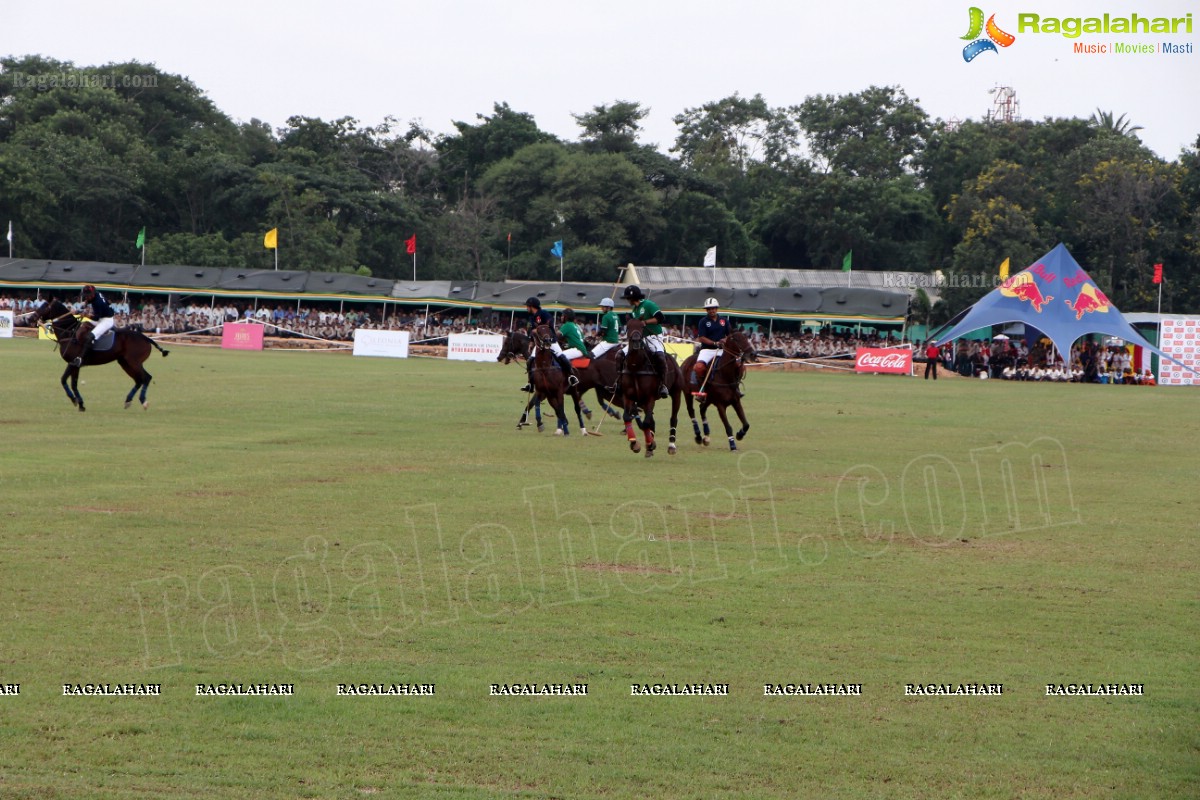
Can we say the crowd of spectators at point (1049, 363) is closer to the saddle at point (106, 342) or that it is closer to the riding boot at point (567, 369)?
the riding boot at point (567, 369)

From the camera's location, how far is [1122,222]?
63.1 metres

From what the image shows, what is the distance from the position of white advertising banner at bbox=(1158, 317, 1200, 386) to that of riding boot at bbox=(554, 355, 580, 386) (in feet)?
115

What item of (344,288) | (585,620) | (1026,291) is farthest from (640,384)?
(344,288)

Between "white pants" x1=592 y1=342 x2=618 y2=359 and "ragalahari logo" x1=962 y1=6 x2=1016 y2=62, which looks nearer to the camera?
"white pants" x1=592 y1=342 x2=618 y2=359

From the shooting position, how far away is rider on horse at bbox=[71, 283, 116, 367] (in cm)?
2270

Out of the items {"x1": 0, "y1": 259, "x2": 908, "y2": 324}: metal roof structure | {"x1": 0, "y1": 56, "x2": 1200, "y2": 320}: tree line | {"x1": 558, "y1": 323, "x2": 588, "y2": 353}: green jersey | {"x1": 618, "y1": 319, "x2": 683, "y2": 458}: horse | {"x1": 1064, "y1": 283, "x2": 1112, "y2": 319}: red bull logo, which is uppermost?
{"x1": 0, "y1": 56, "x2": 1200, "y2": 320}: tree line

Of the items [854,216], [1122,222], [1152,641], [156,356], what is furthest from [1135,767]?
[854,216]

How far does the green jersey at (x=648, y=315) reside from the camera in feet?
59.0

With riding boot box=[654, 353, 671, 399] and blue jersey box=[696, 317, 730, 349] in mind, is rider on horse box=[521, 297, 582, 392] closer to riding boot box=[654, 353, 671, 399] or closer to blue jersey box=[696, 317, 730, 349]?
blue jersey box=[696, 317, 730, 349]

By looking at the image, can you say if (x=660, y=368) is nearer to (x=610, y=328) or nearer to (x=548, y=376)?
(x=548, y=376)


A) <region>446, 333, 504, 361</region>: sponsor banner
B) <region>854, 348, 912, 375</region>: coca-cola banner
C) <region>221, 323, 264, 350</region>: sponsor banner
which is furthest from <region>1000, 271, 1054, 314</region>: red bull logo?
<region>221, 323, 264, 350</region>: sponsor banner

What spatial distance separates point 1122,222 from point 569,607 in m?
61.6

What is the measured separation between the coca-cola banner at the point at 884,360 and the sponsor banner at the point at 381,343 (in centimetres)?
1919

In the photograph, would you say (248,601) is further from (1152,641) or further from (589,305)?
(589,305)
